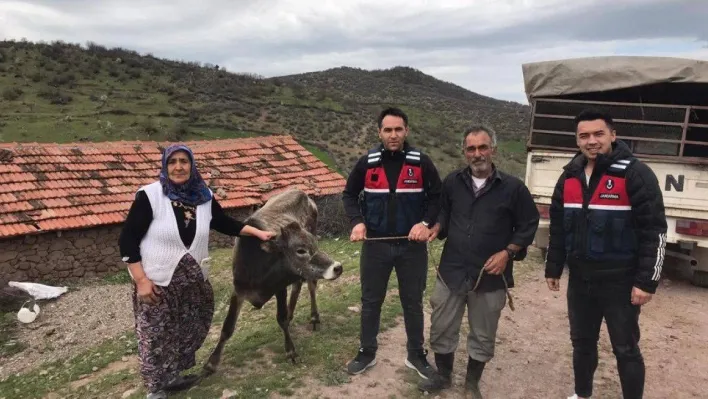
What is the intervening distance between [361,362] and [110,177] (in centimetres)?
824

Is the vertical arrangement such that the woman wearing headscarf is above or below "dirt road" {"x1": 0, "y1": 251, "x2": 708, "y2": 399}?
above

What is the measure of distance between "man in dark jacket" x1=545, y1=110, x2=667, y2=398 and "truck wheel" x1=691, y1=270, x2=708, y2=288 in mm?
4996

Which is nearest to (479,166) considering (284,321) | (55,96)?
(284,321)

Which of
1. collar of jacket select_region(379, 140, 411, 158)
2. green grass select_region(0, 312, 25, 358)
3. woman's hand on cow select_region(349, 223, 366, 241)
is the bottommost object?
green grass select_region(0, 312, 25, 358)

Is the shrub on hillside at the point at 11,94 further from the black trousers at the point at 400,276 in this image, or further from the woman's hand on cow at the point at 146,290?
the black trousers at the point at 400,276

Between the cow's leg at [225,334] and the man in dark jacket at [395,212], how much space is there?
49.2 inches

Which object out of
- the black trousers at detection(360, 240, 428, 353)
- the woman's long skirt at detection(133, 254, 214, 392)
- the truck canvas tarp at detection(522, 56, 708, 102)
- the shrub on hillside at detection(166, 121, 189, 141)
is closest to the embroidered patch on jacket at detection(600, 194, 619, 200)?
the black trousers at detection(360, 240, 428, 353)

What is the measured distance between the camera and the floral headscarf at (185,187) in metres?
3.61

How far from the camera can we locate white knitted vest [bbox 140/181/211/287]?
3.60 meters

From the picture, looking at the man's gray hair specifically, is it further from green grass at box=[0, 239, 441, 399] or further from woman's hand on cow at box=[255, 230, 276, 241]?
woman's hand on cow at box=[255, 230, 276, 241]

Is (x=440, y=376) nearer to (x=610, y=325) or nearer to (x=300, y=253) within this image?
(x=610, y=325)

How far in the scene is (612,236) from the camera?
3326 mm

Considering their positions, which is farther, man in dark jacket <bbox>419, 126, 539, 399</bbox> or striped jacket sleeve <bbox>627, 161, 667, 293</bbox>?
man in dark jacket <bbox>419, 126, 539, 399</bbox>

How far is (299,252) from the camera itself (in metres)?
4.41
